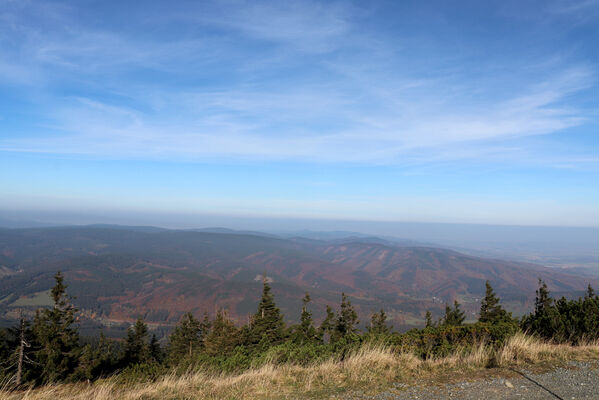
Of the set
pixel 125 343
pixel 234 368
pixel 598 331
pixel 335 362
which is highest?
pixel 598 331

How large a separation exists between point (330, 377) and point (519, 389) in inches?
151

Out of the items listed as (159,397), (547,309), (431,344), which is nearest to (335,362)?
(431,344)

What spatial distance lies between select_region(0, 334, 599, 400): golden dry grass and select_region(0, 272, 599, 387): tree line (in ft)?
2.50

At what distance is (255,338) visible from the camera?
32500mm

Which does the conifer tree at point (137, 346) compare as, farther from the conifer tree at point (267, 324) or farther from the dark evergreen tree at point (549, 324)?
the dark evergreen tree at point (549, 324)

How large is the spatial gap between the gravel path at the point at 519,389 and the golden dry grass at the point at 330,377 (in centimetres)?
53

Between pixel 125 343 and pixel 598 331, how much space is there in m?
58.6

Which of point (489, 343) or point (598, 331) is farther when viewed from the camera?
point (598, 331)

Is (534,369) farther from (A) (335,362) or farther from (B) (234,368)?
(B) (234,368)

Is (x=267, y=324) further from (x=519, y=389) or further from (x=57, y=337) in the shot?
(x=519, y=389)

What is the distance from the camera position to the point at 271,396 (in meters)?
6.10

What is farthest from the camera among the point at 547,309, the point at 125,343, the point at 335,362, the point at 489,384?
the point at 125,343

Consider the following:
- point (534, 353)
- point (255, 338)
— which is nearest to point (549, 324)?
point (534, 353)

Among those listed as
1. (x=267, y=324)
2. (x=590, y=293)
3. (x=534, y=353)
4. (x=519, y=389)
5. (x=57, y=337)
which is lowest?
(x=267, y=324)
